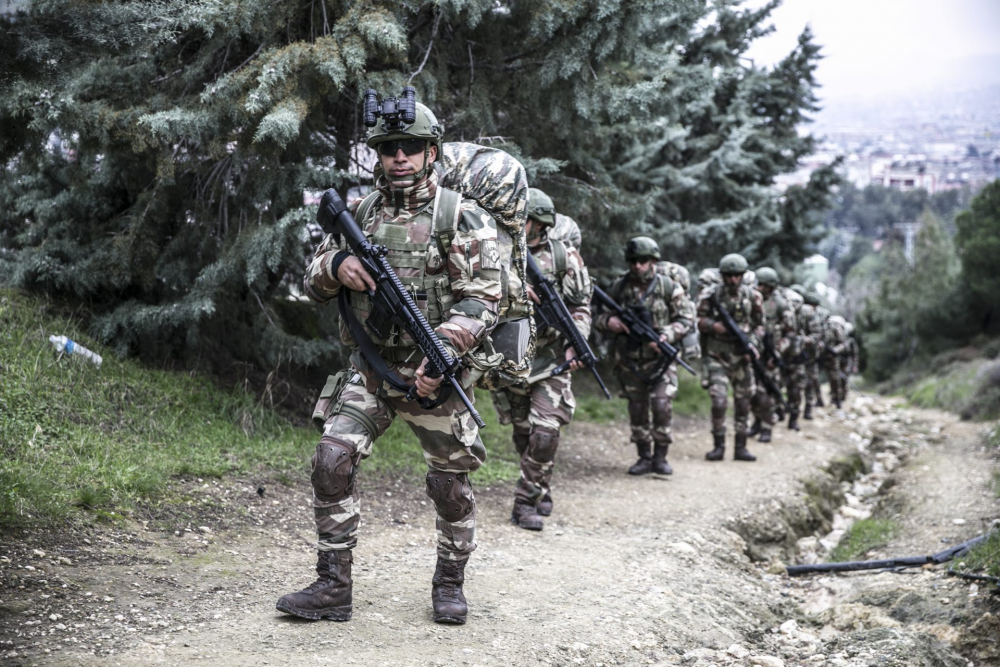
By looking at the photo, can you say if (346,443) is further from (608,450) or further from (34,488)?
(608,450)

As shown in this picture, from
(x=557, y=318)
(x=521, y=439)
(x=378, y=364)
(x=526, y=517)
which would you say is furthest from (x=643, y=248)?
(x=378, y=364)

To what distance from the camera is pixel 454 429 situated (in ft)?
13.9

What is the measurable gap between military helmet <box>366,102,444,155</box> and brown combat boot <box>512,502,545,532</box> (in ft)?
11.4

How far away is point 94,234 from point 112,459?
2403 mm

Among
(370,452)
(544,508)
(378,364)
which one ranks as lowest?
(544,508)

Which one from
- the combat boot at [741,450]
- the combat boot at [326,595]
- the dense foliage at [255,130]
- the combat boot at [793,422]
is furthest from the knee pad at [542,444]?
the combat boot at [793,422]

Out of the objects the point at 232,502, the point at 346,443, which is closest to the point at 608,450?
the point at 232,502

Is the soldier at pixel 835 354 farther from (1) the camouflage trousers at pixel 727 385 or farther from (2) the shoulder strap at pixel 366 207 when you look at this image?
(2) the shoulder strap at pixel 366 207

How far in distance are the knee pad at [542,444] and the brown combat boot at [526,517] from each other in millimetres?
374

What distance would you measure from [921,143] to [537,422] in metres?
38.5

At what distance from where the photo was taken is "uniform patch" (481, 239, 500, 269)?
414 cm

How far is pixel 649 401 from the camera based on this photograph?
31.0 ft

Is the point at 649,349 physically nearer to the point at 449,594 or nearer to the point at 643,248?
the point at 643,248

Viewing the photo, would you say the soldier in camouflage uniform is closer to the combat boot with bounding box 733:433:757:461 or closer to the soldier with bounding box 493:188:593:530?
the combat boot with bounding box 733:433:757:461
